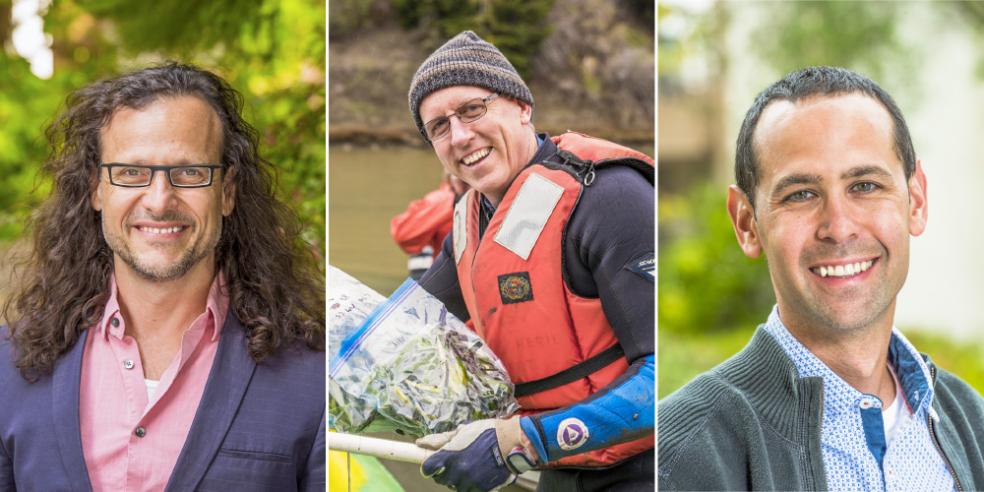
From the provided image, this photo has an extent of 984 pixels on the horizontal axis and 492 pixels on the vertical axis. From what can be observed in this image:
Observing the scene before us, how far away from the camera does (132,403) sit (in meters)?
2.94

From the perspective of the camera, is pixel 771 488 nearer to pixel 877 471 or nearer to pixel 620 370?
pixel 877 471

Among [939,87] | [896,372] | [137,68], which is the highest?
[939,87]

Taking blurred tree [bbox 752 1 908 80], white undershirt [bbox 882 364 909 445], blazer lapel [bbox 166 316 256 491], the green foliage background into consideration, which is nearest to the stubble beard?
blazer lapel [bbox 166 316 256 491]

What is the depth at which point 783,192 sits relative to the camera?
8.27ft

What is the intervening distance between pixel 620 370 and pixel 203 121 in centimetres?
146

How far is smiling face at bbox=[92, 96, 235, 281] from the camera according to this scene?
2953 millimetres

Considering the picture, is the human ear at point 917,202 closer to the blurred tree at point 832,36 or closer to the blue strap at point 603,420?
the blue strap at point 603,420

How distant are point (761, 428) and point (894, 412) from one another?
14.9 inches

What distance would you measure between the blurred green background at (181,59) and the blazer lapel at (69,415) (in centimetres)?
120

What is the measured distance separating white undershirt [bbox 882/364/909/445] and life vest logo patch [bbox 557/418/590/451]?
0.76m

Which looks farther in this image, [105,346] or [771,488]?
[105,346]

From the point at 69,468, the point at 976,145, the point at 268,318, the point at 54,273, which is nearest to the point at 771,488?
the point at 268,318

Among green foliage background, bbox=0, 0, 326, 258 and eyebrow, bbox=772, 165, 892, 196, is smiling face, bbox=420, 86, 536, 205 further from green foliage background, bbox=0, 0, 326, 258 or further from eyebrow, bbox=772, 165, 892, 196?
green foliage background, bbox=0, 0, 326, 258

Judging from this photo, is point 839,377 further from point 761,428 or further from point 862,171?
point 862,171
